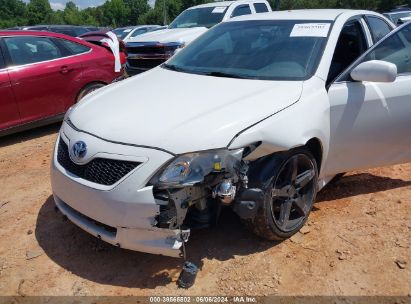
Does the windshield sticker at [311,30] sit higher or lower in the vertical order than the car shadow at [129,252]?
higher

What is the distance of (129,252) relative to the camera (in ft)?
10.2

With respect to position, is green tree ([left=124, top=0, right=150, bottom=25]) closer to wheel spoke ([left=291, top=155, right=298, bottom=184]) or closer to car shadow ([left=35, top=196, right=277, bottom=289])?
car shadow ([left=35, top=196, right=277, bottom=289])

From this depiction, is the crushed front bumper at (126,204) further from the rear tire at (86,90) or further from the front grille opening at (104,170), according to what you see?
the rear tire at (86,90)

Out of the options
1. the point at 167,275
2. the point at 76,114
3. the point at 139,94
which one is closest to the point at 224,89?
the point at 139,94

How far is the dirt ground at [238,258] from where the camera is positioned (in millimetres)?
2758

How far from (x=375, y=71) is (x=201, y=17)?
6.54 metres

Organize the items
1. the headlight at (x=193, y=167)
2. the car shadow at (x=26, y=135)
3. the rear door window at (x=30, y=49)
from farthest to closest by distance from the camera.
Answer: the car shadow at (x=26, y=135)
the rear door window at (x=30, y=49)
the headlight at (x=193, y=167)

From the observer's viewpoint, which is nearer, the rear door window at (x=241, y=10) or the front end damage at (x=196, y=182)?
the front end damage at (x=196, y=182)

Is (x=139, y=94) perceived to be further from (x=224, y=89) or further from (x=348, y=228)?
(x=348, y=228)

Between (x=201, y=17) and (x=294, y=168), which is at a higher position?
(x=201, y=17)

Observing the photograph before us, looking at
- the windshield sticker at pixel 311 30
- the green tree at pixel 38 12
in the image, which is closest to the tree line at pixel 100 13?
the green tree at pixel 38 12

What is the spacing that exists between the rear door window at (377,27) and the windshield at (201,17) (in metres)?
4.69

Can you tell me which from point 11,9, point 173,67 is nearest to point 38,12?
point 11,9

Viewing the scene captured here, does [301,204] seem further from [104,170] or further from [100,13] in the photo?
[100,13]
